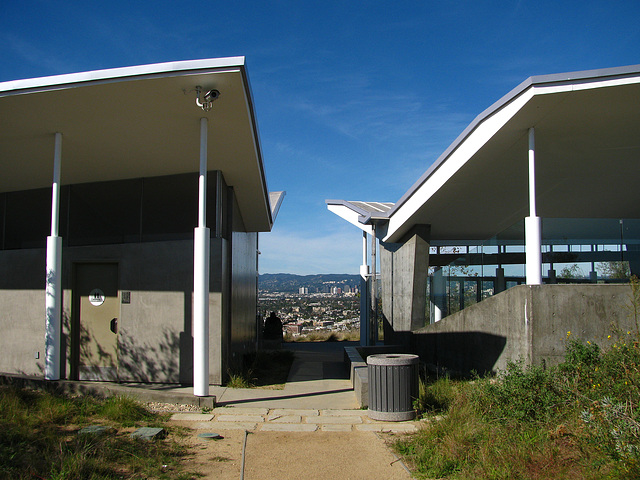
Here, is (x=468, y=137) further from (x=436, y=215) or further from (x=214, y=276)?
(x=214, y=276)

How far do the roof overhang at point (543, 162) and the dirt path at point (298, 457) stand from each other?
595 centimetres

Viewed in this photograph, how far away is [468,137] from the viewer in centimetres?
1027

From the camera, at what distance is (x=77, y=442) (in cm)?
541

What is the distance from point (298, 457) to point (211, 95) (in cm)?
484

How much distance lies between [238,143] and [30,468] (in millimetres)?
6120

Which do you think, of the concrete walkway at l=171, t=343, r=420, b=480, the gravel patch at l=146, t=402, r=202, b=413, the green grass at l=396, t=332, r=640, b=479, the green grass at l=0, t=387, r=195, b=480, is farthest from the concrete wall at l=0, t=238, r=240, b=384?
the green grass at l=396, t=332, r=640, b=479

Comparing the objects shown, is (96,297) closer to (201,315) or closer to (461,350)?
(201,315)

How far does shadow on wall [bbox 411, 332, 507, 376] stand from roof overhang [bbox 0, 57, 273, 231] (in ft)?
19.1

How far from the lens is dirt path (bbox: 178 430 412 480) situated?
5359 millimetres

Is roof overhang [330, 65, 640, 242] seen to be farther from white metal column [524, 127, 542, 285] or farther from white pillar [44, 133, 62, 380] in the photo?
white pillar [44, 133, 62, 380]

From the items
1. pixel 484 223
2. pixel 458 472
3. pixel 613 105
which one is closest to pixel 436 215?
pixel 484 223

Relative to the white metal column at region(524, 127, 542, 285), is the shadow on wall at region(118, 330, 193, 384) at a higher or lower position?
lower

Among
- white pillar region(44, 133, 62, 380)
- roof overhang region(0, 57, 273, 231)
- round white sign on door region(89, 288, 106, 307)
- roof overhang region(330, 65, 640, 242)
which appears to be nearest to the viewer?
roof overhang region(0, 57, 273, 231)

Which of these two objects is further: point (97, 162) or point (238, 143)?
point (97, 162)
